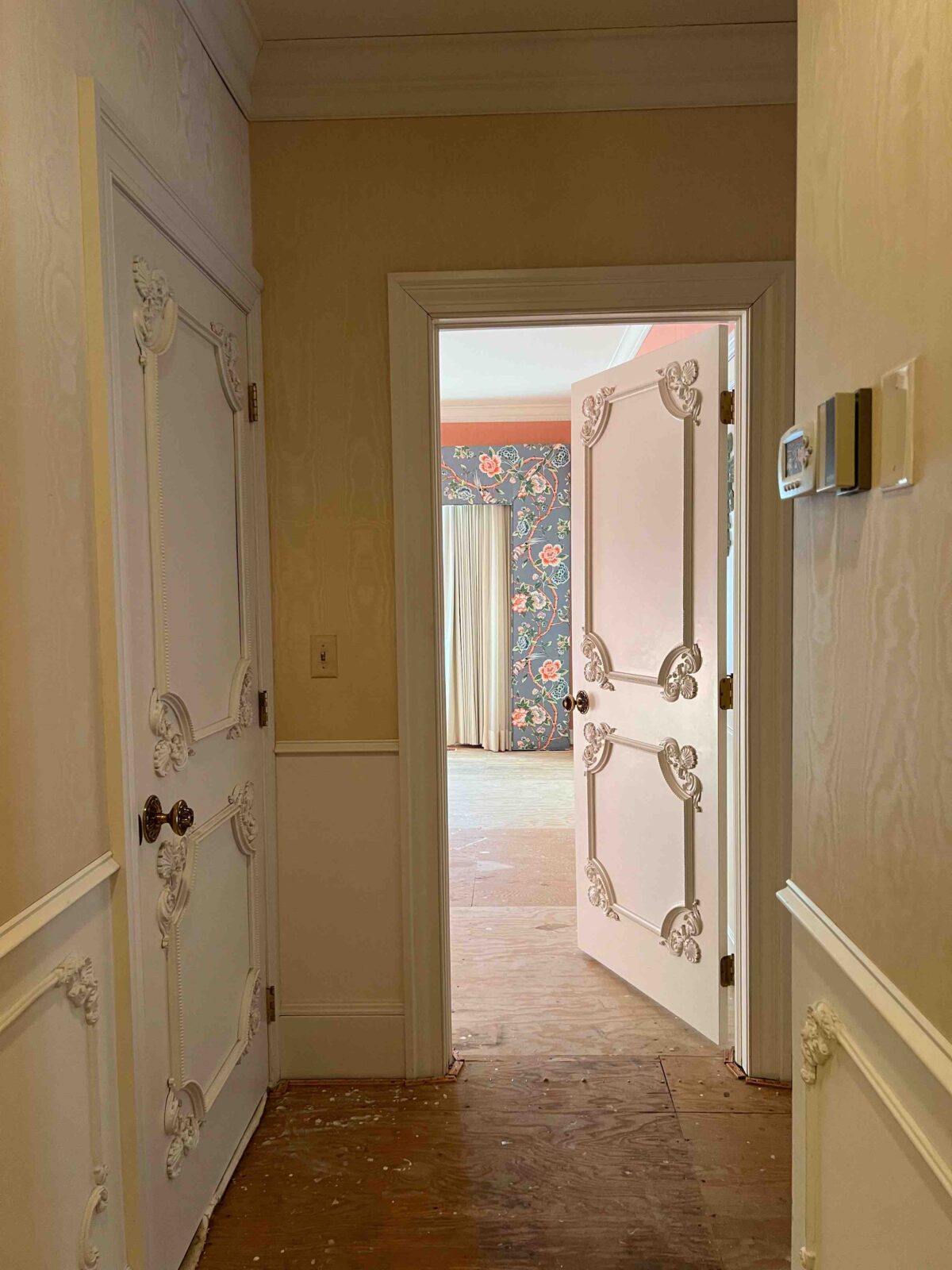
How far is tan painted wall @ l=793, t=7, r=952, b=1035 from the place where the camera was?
850mm

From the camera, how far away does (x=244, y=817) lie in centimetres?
212

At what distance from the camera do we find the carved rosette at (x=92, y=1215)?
1.27 meters

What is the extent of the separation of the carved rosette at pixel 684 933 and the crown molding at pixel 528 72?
7.26 feet

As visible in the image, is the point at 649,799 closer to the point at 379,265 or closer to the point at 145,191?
the point at 379,265

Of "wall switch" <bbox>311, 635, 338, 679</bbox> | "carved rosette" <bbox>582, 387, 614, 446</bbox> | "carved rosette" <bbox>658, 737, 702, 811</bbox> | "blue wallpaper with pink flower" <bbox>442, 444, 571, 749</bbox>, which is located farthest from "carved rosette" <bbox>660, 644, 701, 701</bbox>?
"blue wallpaper with pink flower" <bbox>442, 444, 571, 749</bbox>

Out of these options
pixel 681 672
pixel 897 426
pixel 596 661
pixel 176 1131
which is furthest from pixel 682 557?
pixel 176 1131

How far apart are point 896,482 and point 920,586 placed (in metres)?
0.12

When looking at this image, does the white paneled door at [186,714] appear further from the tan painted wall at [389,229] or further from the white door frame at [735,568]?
the white door frame at [735,568]

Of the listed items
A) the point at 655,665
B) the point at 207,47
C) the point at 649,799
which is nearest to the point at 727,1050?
the point at 649,799

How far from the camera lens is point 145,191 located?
60.1 inches

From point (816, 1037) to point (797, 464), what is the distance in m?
0.79

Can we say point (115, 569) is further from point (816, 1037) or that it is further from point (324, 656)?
point (816, 1037)

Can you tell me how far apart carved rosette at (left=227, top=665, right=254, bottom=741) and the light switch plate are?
1.53m

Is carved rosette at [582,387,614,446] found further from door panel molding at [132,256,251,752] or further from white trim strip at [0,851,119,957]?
white trim strip at [0,851,119,957]
